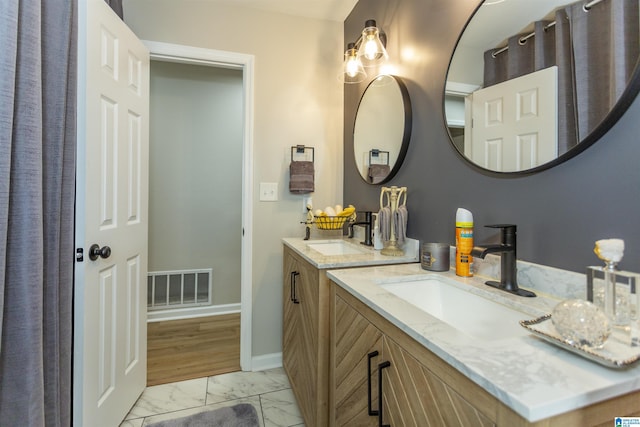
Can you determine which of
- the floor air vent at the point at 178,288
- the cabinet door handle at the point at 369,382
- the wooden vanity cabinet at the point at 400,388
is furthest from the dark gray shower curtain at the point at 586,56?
the floor air vent at the point at 178,288

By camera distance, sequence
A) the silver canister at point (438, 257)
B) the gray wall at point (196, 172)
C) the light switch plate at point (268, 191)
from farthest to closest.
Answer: the gray wall at point (196, 172) < the light switch plate at point (268, 191) < the silver canister at point (438, 257)

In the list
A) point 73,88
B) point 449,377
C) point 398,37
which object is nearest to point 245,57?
point 398,37

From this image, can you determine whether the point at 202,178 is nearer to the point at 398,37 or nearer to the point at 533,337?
the point at 398,37

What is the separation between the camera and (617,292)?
0.63 m

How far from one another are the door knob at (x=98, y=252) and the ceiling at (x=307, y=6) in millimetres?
1724

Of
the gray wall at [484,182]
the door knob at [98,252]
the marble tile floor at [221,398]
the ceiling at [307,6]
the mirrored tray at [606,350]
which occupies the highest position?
the ceiling at [307,6]

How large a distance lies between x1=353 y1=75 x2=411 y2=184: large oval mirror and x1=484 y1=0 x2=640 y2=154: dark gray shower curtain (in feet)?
2.25

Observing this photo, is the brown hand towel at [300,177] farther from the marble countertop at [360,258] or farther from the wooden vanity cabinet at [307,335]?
the marble countertop at [360,258]

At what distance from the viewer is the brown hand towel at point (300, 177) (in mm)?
2117

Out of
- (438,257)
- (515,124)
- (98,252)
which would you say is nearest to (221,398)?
(98,252)

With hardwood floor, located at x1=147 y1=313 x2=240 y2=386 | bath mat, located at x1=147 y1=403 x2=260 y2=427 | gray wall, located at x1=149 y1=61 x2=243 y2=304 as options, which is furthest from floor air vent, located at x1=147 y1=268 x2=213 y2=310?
bath mat, located at x1=147 y1=403 x2=260 y2=427

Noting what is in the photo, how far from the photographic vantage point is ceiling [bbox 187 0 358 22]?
203cm

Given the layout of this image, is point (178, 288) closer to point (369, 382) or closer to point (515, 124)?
point (369, 382)

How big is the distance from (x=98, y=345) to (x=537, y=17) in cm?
214
